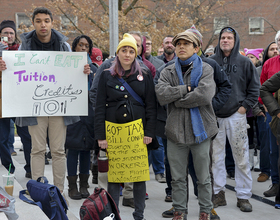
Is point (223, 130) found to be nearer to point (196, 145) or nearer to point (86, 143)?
point (196, 145)

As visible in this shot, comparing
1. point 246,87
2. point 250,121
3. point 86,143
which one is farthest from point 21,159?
point 246,87

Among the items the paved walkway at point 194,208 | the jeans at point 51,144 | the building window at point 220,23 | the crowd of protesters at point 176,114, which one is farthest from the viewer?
the building window at point 220,23

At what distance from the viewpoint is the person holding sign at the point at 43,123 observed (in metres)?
4.70

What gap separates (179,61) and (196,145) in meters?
0.93

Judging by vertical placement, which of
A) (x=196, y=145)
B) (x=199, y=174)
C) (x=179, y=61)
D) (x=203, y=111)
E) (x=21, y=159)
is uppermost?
(x=179, y=61)

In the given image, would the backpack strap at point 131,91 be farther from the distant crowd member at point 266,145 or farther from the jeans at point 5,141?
the distant crowd member at point 266,145

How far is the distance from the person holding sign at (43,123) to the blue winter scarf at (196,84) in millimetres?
1601

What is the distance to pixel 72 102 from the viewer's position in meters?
4.98

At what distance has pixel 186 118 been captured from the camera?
413cm

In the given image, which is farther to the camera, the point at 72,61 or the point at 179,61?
the point at 72,61

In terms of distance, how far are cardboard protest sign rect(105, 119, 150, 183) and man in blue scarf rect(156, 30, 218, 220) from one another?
12.5 inches

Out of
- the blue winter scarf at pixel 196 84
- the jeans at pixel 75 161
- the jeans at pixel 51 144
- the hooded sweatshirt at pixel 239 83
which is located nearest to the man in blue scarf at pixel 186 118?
the blue winter scarf at pixel 196 84

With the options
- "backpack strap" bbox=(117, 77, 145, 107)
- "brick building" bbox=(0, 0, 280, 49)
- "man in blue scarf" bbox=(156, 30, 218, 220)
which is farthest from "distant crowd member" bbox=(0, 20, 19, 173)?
"brick building" bbox=(0, 0, 280, 49)

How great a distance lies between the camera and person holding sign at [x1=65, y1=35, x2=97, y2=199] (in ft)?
17.3
